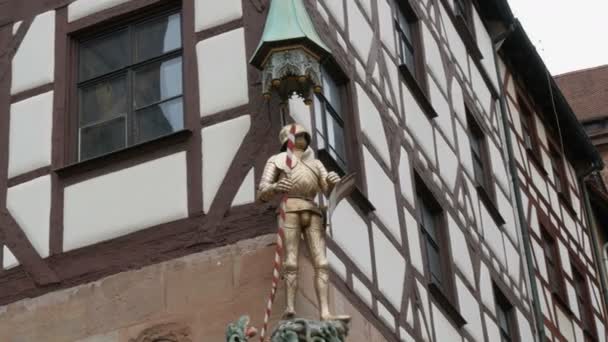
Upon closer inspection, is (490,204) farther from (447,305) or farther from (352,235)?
(352,235)

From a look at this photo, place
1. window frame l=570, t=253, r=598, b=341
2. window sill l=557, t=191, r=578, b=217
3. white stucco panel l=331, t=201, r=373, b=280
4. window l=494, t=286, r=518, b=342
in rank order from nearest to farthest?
white stucco panel l=331, t=201, r=373, b=280
window l=494, t=286, r=518, b=342
window frame l=570, t=253, r=598, b=341
window sill l=557, t=191, r=578, b=217

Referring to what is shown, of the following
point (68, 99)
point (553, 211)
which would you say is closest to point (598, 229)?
point (553, 211)

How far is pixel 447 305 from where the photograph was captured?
53.7 feet

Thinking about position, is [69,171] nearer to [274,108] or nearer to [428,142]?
[274,108]

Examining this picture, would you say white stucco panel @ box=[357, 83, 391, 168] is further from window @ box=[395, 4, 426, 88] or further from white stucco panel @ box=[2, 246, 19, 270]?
white stucco panel @ box=[2, 246, 19, 270]

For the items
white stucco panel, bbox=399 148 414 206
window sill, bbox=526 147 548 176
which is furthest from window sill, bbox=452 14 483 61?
white stucco panel, bbox=399 148 414 206

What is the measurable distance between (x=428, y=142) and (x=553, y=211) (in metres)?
7.86

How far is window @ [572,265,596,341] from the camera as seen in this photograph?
81.4 feet

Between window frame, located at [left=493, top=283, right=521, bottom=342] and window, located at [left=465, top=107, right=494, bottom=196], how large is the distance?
1522 millimetres

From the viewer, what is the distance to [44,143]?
14398 millimetres

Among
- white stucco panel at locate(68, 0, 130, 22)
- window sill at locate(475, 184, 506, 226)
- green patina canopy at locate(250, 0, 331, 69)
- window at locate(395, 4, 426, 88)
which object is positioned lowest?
green patina canopy at locate(250, 0, 331, 69)

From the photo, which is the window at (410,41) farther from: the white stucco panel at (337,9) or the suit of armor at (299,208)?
the suit of armor at (299,208)

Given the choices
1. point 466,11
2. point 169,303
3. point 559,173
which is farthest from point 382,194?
point 559,173

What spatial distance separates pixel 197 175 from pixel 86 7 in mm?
2541
